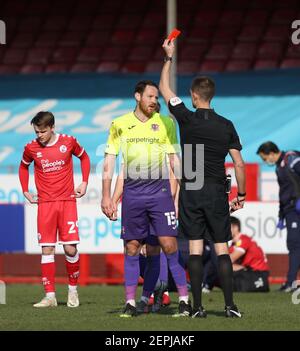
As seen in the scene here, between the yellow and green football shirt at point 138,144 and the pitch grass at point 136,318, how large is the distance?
4.32 feet

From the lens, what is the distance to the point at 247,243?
1526 centimetres

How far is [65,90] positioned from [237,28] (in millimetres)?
3544

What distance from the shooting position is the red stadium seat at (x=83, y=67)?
22781mm

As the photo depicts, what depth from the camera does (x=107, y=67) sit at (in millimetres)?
22688

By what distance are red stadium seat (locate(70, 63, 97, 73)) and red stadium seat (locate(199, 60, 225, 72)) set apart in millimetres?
2236

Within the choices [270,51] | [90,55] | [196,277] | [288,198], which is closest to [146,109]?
[196,277]

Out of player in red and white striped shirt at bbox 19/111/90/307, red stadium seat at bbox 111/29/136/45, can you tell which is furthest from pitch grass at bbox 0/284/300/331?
red stadium seat at bbox 111/29/136/45

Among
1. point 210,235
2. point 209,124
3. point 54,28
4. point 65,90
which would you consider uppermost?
point 54,28

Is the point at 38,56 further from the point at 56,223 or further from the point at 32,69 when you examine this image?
the point at 56,223

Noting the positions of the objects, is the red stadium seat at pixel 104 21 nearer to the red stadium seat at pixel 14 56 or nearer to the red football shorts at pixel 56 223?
the red stadium seat at pixel 14 56

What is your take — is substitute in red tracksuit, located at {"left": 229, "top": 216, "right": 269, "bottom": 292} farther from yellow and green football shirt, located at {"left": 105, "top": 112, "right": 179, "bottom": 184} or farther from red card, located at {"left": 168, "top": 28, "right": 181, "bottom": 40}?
red card, located at {"left": 168, "top": 28, "right": 181, "bottom": 40}

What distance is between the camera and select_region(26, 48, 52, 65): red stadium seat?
23.1 metres
